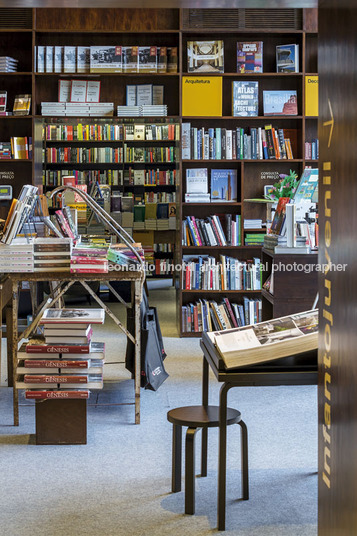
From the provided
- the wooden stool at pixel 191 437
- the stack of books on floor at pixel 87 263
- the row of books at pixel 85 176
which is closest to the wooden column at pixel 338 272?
the wooden stool at pixel 191 437

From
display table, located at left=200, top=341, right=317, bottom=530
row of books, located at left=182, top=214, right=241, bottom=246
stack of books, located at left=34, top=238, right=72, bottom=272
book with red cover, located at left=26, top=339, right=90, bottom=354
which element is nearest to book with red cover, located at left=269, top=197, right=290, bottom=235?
stack of books, located at left=34, top=238, right=72, bottom=272

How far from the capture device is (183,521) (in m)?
2.76

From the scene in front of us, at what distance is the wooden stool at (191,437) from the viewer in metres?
2.77

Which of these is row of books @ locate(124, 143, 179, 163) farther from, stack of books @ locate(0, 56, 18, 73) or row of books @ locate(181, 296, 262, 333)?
row of books @ locate(181, 296, 262, 333)

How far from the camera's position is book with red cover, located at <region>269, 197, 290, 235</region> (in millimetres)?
4801

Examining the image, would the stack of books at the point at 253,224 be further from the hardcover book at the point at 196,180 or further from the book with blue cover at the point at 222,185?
the hardcover book at the point at 196,180

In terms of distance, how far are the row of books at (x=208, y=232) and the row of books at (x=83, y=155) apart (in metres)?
3.38

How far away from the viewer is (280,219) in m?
4.86

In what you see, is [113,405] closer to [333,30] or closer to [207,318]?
[207,318]

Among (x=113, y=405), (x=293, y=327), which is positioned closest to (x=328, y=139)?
(x=293, y=327)

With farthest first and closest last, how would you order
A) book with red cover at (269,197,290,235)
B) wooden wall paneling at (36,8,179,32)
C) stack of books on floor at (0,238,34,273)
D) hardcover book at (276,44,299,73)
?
hardcover book at (276,44,299,73) < wooden wall paneling at (36,8,179,32) < book with red cover at (269,197,290,235) < stack of books on floor at (0,238,34,273)

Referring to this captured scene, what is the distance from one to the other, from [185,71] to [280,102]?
0.96 metres

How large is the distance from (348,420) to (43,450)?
8.64 ft

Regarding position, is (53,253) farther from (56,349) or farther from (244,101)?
(244,101)
